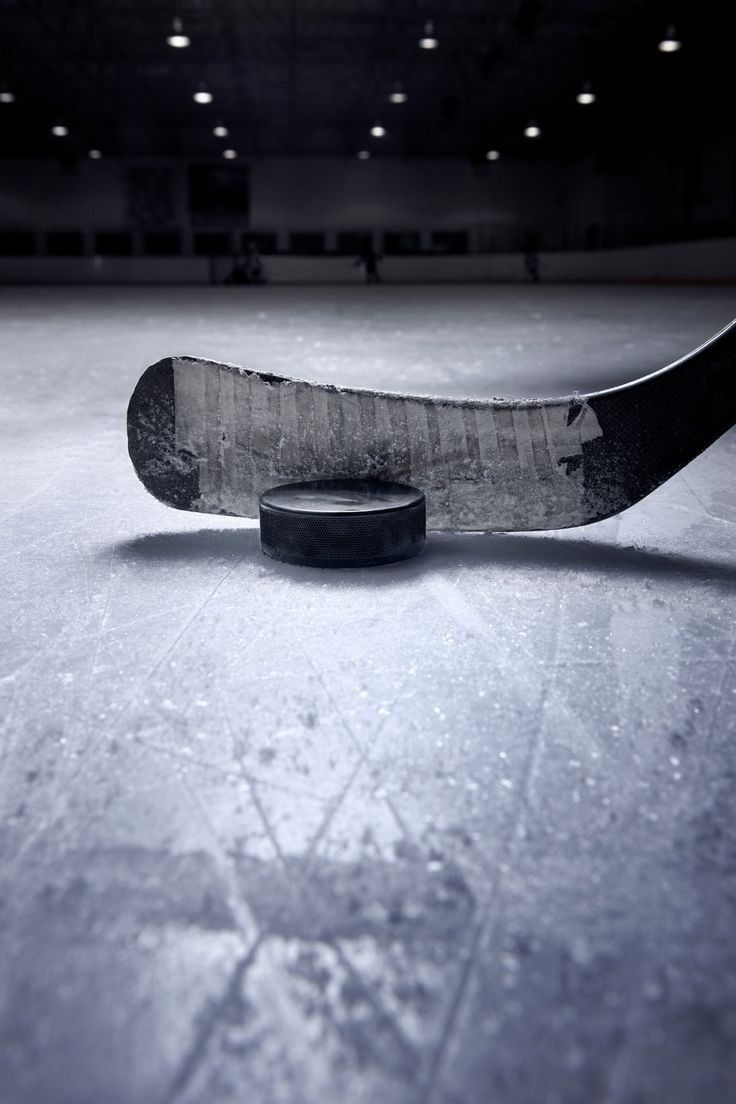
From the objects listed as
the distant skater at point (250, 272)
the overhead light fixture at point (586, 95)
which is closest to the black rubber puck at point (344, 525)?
the overhead light fixture at point (586, 95)

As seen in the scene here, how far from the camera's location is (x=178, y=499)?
2209mm

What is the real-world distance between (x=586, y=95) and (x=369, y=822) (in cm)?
2090

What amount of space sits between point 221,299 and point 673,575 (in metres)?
12.7

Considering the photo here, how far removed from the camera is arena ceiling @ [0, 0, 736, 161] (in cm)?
1570

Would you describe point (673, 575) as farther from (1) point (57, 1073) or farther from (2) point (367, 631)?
(1) point (57, 1073)

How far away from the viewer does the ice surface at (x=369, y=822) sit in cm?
81

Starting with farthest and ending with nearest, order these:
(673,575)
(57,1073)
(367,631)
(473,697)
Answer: (673,575) < (367,631) < (473,697) < (57,1073)

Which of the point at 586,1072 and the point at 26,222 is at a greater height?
the point at 26,222

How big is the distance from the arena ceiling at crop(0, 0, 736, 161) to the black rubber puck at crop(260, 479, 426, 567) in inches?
552

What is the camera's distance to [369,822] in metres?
1.13

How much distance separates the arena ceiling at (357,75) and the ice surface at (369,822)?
14.3m

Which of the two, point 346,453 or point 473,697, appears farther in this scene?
point 346,453

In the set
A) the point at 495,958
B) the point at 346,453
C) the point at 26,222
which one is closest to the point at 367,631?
the point at 346,453

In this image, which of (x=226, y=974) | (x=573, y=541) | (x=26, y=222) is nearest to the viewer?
(x=226, y=974)
